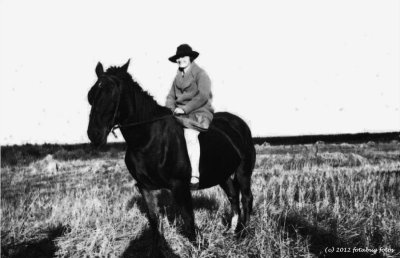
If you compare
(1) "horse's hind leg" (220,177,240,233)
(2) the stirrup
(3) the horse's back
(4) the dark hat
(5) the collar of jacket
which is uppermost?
(4) the dark hat

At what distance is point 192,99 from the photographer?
4.96 m

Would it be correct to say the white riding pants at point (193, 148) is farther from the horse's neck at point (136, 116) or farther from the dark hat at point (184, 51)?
the dark hat at point (184, 51)

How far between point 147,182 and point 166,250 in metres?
0.97

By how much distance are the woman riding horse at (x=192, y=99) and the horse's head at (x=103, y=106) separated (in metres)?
1.03

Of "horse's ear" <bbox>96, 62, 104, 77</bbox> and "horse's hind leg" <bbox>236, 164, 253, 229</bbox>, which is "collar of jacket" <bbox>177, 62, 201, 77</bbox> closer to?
"horse's ear" <bbox>96, 62, 104, 77</bbox>

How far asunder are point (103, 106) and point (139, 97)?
2.20 feet

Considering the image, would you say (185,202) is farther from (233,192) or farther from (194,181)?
(233,192)

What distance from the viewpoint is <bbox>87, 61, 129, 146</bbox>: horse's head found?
3.82m

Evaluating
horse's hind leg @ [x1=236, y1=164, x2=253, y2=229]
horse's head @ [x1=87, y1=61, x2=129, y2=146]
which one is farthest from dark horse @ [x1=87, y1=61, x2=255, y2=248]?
horse's hind leg @ [x1=236, y1=164, x2=253, y2=229]

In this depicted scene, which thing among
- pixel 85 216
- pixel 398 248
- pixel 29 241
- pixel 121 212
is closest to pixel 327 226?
pixel 398 248

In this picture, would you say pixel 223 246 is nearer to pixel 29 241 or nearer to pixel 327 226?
pixel 327 226

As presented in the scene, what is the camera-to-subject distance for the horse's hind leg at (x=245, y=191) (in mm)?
5843

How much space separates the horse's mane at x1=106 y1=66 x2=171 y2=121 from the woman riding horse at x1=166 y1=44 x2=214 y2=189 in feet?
1.15

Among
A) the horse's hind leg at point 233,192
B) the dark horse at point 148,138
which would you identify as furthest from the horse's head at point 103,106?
the horse's hind leg at point 233,192
